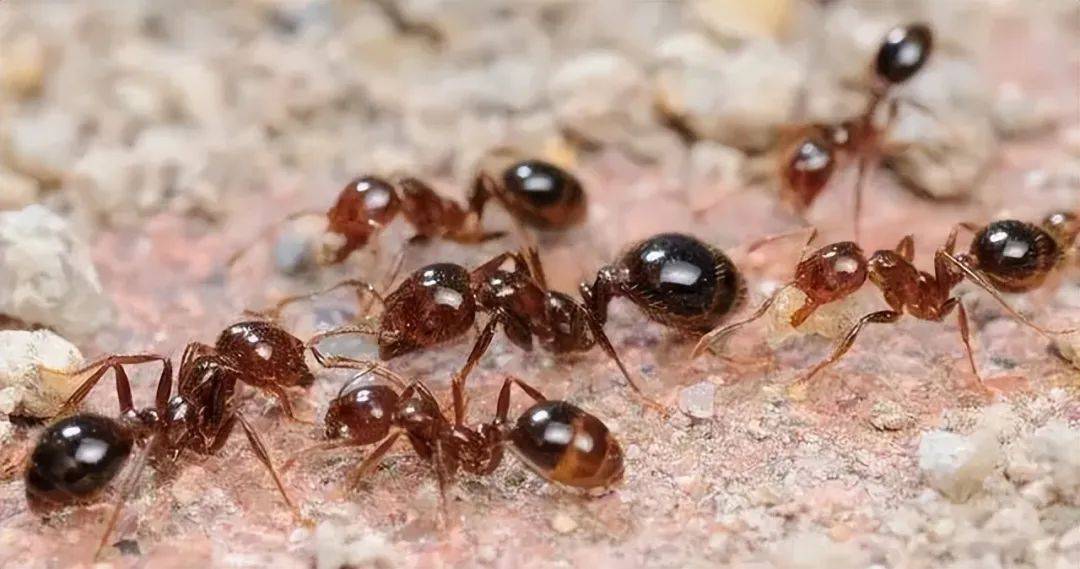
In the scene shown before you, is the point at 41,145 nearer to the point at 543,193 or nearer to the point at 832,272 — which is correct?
the point at 543,193

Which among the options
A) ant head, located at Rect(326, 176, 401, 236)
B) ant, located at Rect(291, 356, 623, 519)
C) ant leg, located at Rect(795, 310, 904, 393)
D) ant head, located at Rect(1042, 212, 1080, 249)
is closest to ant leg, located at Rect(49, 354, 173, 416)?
ant, located at Rect(291, 356, 623, 519)

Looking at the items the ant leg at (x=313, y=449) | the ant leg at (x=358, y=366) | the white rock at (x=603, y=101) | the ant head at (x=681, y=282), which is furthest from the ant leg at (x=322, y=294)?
the white rock at (x=603, y=101)

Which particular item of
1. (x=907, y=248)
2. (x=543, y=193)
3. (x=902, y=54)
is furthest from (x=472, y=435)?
(x=902, y=54)

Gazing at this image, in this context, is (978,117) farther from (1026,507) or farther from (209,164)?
(209,164)

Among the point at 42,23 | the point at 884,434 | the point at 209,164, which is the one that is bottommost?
the point at 884,434

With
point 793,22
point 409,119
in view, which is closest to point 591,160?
point 409,119

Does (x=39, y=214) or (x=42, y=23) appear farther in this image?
(x=42, y=23)

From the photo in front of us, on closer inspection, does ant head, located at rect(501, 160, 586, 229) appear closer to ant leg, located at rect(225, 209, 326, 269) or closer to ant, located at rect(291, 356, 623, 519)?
ant leg, located at rect(225, 209, 326, 269)
